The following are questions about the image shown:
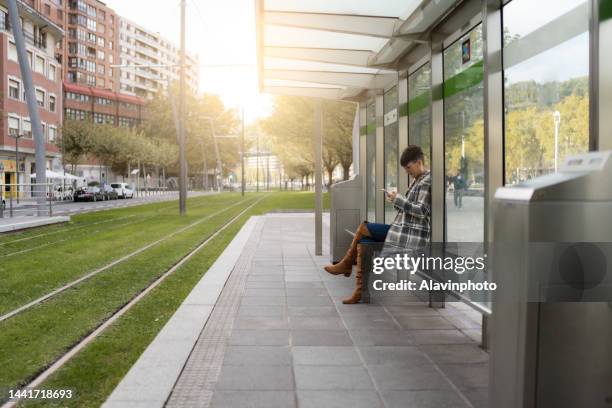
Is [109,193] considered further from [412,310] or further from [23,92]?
[412,310]

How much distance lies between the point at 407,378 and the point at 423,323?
173 cm

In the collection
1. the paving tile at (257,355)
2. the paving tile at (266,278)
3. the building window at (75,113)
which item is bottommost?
the paving tile at (257,355)

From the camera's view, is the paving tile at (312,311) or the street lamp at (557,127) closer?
the street lamp at (557,127)

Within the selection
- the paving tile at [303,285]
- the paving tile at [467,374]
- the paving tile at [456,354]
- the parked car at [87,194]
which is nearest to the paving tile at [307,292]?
the paving tile at [303,285]

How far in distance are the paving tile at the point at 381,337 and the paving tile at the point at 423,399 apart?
1182 millimetres

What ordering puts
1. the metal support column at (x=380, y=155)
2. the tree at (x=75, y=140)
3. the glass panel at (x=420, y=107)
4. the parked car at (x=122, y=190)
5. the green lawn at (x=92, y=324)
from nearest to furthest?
the green lawn at (x=92, y=324), the glass panel at (x=420, y=107), the metal support column at (x=380, y=155), the tree at (x=75, y=140), the parked car at (x=122, y=190)

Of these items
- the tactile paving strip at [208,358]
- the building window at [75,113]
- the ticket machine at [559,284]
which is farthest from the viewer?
the building window at [75,113]

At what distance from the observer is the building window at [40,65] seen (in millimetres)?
47828

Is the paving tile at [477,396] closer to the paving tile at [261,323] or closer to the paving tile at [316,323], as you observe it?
the paving tile at [316,323]

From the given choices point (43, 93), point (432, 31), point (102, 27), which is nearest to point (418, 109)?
point (432, 31)

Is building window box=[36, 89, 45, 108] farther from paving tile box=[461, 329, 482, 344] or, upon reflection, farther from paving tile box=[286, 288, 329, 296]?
paving tile box=[461, 329, 482, 344]

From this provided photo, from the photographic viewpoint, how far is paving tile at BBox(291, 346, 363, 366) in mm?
4449

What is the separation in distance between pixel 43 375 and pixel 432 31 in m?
4.67

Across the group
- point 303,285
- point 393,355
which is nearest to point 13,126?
point 303,285
